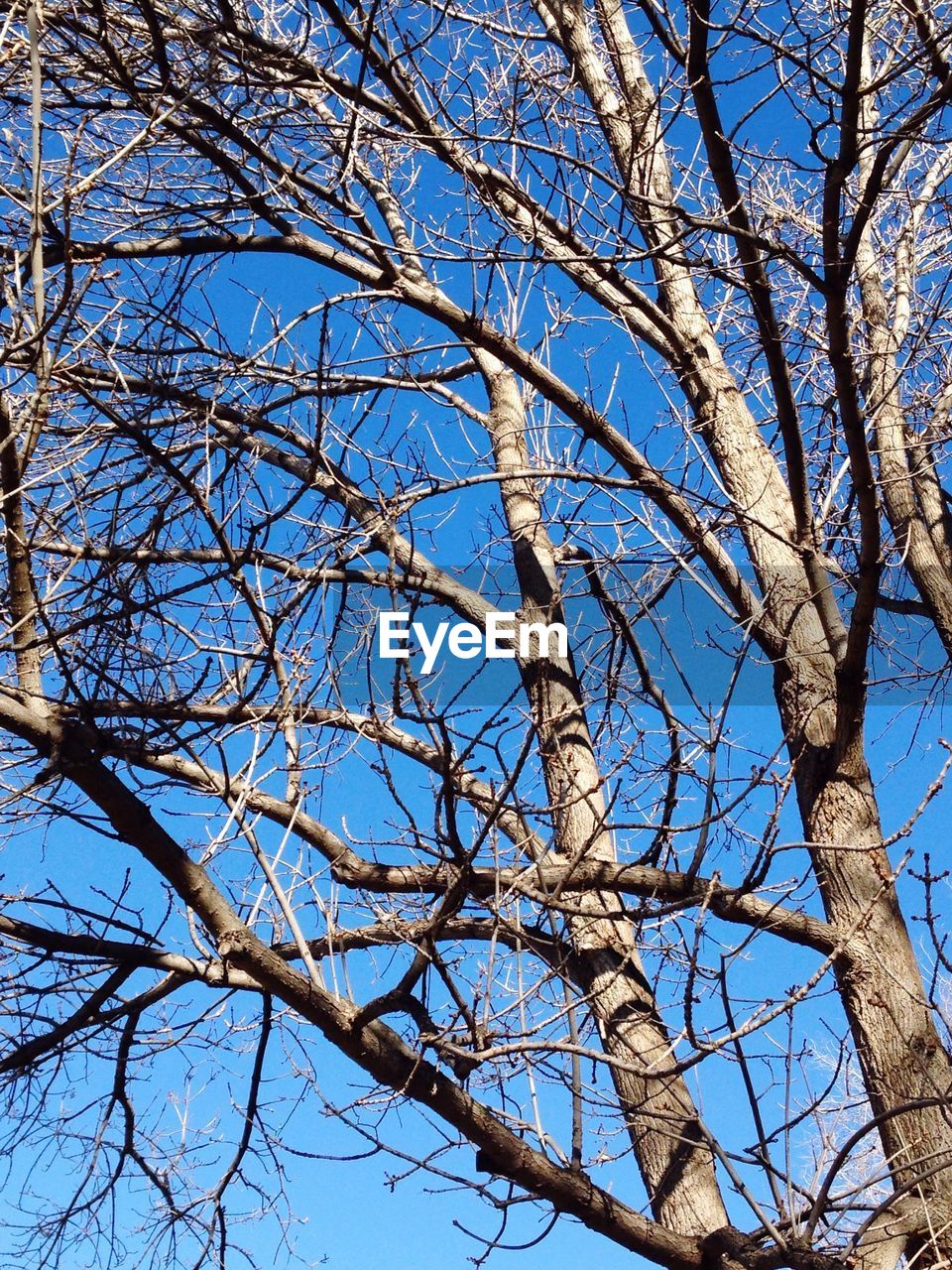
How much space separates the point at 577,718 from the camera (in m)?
5.96

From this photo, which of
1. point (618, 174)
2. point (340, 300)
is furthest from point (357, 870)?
point (618, 174)

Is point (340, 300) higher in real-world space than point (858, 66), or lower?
higher

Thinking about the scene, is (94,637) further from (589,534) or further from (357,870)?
(589,534)

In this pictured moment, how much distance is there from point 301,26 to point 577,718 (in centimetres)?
324

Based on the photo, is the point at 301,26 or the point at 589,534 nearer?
the point at 301,26

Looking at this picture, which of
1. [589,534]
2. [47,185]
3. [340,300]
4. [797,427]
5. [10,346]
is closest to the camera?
[10,346]

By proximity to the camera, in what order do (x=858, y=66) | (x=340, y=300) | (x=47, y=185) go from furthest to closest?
(x=340, y=300), (x=47, y=185), (x=858, y=66)

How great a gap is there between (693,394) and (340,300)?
1856mm

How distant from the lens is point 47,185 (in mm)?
4473

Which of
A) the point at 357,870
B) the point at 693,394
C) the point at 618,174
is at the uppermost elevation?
the point at 618,174

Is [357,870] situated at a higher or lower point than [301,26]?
lower

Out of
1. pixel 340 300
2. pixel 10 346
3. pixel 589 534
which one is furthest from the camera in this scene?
pixel 589 534

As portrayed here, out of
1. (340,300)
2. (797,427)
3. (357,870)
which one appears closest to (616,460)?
(797,427)

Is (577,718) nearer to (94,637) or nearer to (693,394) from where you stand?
(693,394)
